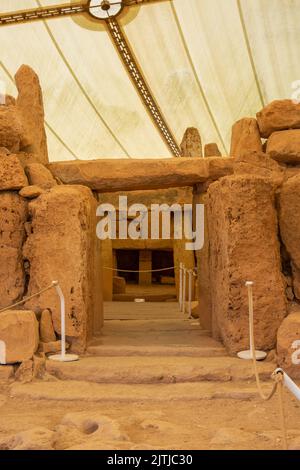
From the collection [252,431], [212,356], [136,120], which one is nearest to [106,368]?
[212,356]

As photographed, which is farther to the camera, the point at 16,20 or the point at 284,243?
the point at 16,20

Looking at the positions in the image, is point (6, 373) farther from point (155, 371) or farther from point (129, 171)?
point (129, 171)

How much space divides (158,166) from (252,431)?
3.20m

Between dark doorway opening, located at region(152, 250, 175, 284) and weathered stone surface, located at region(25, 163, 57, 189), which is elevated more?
weathered stone surface, located at region(25, 163, 57, 189)

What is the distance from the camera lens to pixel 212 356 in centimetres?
451

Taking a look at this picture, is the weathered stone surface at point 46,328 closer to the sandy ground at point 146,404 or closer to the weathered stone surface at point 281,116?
the sandy ground at point 146,404

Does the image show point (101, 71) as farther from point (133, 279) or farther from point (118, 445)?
point (133, 279)

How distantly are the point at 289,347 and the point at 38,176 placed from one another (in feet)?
9.64

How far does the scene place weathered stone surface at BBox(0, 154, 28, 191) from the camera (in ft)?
15.7

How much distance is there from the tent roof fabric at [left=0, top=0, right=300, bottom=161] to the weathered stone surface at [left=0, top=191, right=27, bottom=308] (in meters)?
4.79

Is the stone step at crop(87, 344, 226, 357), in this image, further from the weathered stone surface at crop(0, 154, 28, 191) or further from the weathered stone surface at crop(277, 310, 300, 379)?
the weathered stone surface at crop(0, 154, 28, 191)

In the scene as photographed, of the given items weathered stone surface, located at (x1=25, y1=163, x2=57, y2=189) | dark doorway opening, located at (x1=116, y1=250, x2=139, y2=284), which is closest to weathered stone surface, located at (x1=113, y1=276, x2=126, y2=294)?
dark doorway opening, located at (x1=116, y1=250, x2=139, y2=284)

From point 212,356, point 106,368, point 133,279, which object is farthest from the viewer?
point 133,279

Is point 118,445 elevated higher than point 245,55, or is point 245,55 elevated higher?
point 245,55
